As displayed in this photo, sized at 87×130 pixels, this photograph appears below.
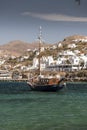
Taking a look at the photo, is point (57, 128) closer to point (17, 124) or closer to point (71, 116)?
point (17, 124)

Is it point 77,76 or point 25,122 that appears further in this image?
point 77,76

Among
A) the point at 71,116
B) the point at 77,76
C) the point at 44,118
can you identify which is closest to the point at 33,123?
the point at 44,118

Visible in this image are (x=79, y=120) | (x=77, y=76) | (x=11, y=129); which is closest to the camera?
(x=11, y=129)

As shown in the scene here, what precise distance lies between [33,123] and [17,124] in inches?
48.6

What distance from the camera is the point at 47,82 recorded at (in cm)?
8588

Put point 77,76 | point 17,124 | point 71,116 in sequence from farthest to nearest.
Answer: point 77,76 < point 71,116 < point 17,124

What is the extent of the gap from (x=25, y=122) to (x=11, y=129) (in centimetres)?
407

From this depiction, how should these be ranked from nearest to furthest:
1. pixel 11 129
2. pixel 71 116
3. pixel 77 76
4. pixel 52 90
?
pixel 11 129 < pixel 71 116 < pixel 52 90 < pixel 77 76

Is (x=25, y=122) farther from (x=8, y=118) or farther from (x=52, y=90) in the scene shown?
(x=52, y=90)

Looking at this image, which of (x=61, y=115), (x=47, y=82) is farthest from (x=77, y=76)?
(x=61, y=115)

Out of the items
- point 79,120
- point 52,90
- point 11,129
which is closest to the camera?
point 11,129

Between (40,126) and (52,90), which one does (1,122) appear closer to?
(40,126)

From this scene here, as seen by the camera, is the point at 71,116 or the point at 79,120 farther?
the point at 71,116

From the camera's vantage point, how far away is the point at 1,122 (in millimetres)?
32500
